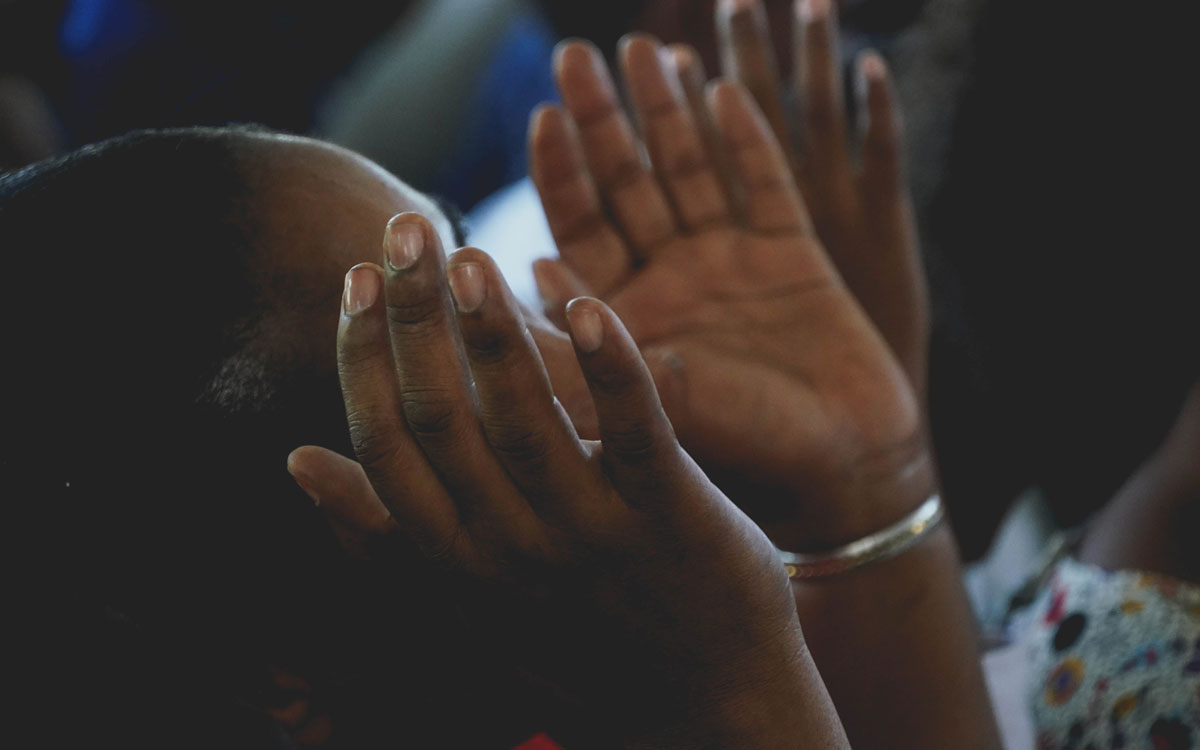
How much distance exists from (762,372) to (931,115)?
3.09ft

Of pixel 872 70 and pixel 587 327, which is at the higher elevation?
pixel 587 327

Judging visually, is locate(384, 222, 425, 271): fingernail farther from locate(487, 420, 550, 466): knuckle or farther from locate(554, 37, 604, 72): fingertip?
locate(554, 37, 604, 72): fingertip

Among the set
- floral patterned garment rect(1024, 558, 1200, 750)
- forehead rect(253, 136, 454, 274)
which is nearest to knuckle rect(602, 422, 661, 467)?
forehead rect(253, 136, 454, 274)

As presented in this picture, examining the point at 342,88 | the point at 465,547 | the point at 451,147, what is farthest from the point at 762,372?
the point at 342,88

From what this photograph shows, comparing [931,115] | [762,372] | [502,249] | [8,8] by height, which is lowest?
[931,115]

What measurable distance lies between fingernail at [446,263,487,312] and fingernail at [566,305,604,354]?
0.04 m

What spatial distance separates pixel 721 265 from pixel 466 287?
521 mm

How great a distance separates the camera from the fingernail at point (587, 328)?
40 centimetres

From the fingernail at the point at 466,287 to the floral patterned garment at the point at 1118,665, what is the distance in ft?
2.32

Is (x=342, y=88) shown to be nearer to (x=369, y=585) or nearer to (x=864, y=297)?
(x=864, y=297)

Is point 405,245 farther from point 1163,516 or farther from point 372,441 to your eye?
point 1163,516

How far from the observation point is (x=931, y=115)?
159cm

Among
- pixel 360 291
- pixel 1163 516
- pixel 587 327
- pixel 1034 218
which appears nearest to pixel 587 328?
pixel 587 327

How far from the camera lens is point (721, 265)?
2.93 ft
